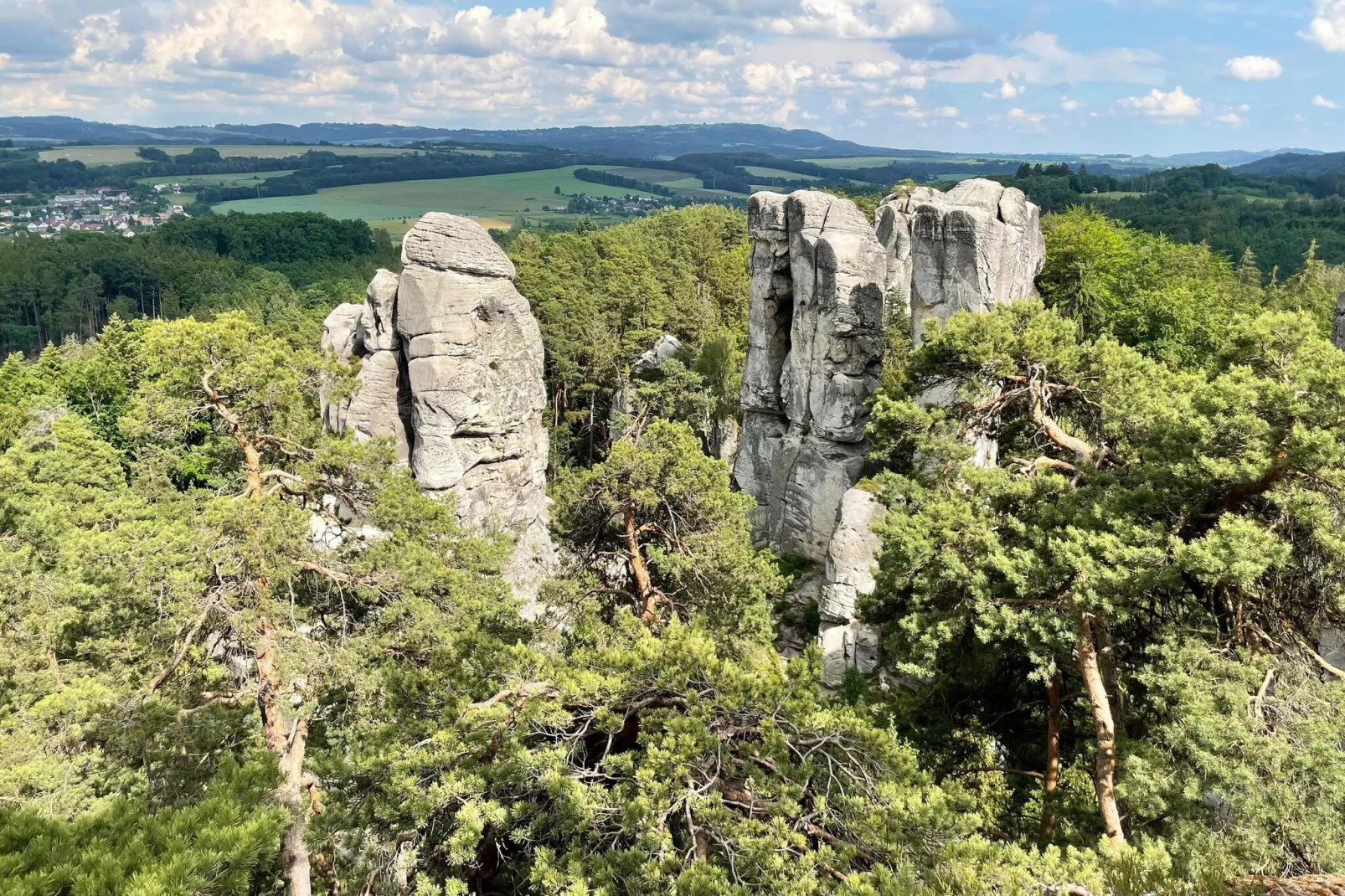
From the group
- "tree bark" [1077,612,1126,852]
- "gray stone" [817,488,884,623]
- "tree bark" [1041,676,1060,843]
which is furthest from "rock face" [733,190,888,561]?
"tree bark" [1077,612,1126,852]

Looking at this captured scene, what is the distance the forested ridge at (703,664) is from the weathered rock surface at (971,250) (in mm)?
7099

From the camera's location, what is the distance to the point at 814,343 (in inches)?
1002

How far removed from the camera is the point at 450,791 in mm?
8039

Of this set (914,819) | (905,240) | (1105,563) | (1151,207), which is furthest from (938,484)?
(1151,207)

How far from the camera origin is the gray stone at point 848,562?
2064 cm

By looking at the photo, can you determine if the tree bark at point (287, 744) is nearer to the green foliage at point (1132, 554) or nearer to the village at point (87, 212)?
the green foliage at point (1132, 554)

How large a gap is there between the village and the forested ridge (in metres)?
154

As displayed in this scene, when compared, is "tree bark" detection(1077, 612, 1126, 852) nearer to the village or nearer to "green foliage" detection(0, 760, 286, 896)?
"green foliage" detection(0, 760, 286, 896)

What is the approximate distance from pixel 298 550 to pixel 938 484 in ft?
34.8

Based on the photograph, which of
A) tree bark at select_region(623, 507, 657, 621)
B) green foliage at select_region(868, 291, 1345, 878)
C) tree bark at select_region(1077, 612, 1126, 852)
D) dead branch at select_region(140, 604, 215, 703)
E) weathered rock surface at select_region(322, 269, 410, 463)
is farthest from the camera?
weathered rock surface at select_region(322, 269, 410, 463)

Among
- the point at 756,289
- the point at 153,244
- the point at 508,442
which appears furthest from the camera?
the point at 153,244

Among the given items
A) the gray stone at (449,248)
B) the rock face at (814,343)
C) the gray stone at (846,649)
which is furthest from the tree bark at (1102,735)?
the gray stone at (449,248)

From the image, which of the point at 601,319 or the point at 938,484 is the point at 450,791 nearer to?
the point at 938,484

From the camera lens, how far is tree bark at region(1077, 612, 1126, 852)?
9.98 meters
